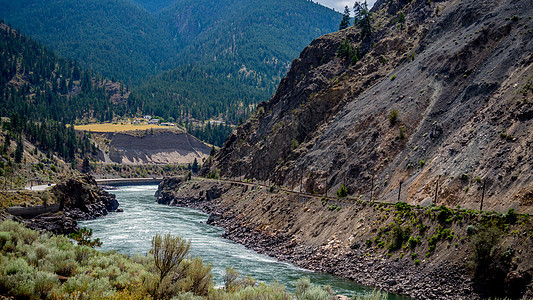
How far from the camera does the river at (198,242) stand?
36.7 m

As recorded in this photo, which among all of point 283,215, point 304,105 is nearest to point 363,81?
point 304,105

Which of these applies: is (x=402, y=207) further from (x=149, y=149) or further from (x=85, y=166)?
(x=149, y=149)

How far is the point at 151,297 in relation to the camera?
17.6 m

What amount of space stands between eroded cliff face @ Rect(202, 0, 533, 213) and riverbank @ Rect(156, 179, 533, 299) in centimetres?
285

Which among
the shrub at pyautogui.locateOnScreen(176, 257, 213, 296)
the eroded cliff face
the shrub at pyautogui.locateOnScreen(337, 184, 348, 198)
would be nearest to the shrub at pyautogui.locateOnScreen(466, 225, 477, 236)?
the eroded cliff face

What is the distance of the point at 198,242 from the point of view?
2071 inches

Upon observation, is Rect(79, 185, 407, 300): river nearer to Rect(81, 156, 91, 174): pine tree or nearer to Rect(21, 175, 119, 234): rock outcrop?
Rect(21, 175, 119, 234): rock outcrop

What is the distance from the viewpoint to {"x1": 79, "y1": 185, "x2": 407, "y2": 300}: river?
36.7 metres

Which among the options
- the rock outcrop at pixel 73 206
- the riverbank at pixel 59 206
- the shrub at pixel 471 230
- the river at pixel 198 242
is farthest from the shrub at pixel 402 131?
the rock outcrop at pixel 73 206

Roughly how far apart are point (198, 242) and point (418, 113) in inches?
1312

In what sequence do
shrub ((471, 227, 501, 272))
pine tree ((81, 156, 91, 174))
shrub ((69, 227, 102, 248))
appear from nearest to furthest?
shrub ((471, 227, 501, 272)), shrub ((69, 227, 102, 248)), pine tree ((81, 156, 91, 174))

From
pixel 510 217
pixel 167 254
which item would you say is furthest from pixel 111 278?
pixel 510 217

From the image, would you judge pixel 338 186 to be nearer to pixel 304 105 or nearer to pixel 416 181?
pixel 416 181

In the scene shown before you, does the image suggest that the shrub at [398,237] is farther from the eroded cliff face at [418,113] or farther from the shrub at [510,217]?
the shrub at [510,217]
